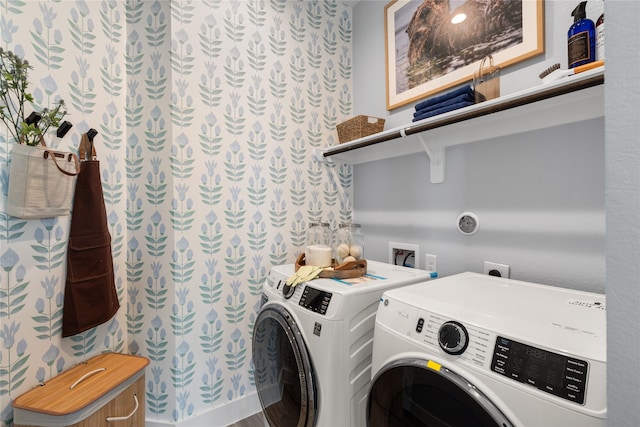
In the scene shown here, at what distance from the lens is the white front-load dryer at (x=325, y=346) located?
3.66 ft

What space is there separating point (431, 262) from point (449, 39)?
1.18 m

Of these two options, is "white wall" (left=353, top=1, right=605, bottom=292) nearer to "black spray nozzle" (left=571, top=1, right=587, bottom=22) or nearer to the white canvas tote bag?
"black spray nozzle" (left=571, top=1, right=587, bottom=22)

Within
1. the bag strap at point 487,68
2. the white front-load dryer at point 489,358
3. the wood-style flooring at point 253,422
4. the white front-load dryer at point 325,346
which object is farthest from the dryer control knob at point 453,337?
the wood-style flooring at point 253,422

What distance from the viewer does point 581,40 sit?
1.02 metres

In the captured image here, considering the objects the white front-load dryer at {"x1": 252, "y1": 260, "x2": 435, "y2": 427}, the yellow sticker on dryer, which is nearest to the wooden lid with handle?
the white front-load dryer at {"x1": 252, "y1": 260, "x2": 435, "y2": 427}

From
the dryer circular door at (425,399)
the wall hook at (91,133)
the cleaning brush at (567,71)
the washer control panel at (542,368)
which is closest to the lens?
the washer control panel at (542,368)

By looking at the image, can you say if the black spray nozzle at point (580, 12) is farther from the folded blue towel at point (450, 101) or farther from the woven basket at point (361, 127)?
the woven basket at point (361, 127)

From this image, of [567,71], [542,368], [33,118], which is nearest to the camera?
[542,368]

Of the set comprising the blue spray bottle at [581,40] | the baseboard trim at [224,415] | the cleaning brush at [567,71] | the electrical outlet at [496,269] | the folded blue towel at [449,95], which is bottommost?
the baseboard trim at [224,415]

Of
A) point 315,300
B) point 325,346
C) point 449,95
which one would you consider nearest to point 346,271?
point 315,300

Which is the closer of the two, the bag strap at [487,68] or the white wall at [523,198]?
the white wall at [523,198]

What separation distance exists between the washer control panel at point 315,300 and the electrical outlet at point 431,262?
0.75 meters

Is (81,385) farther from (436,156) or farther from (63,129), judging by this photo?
(436,156)

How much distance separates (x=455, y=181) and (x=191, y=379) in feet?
5.77
